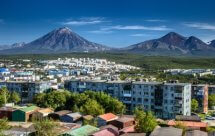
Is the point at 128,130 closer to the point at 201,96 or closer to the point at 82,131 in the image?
the point at 82,131

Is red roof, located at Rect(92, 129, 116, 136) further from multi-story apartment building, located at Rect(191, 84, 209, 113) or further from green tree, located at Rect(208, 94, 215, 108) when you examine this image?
green tree, located at Rect(208, 94, 215, 108)

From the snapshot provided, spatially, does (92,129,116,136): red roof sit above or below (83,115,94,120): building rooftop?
above

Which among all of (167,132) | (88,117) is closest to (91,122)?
(88,117)

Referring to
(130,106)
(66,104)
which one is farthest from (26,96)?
(130,106)

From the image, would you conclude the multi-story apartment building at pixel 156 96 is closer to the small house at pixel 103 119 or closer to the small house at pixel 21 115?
the small house at pixel 103 119

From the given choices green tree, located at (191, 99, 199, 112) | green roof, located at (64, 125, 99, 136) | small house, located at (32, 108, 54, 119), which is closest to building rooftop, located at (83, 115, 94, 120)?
small house, located at (32, 108, 54, 119)

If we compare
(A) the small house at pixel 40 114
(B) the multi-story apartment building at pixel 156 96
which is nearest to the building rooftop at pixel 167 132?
(A) the small house at pixel 40 114
